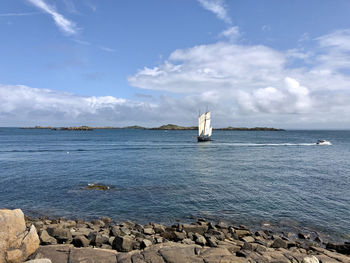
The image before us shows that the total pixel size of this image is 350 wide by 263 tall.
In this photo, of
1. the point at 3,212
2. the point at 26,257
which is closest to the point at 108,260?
the point at 26,257

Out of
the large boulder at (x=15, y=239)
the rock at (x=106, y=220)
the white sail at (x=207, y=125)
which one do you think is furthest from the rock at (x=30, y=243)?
the white sail at (x=207, y=125)

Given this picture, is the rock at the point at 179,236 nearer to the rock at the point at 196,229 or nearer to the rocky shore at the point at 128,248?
the rocky shore at the point at 128,248

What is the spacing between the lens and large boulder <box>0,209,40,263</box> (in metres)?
9.27

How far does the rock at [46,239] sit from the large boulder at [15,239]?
1.51 meters

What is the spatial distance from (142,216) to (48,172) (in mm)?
→ 26137

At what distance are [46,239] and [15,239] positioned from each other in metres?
2.68

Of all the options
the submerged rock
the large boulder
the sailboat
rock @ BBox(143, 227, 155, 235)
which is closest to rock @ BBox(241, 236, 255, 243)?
rock @ BBox(143, 227, 155, 235)

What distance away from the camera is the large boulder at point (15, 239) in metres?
9.27

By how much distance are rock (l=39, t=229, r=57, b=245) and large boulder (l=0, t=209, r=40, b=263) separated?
151 centimetres

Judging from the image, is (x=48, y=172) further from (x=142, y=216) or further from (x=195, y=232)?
(x=195, y=232)

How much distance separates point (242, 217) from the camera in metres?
20.8

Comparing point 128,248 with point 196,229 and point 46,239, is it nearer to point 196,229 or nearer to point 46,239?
point 46,239

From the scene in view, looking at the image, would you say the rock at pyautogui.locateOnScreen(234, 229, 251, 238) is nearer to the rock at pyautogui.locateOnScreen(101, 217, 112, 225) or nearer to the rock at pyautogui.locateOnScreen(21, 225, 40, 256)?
the rock at pyautogui.locateOnScreen(101, 217, 112, 225)

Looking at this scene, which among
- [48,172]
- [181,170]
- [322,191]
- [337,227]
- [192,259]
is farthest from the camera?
[181,170]
